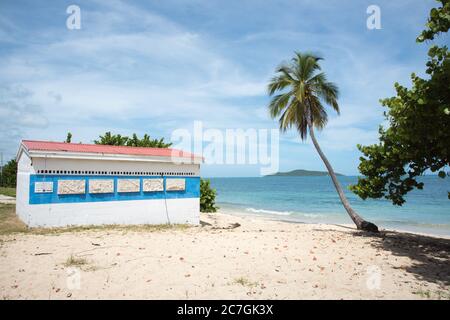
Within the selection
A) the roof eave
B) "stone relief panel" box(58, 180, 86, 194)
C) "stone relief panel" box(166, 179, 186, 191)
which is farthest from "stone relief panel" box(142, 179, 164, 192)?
"stone relief panel" box(58, 180, 86, 194)

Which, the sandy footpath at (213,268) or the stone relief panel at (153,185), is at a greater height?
the stone relief panel at (153,185)

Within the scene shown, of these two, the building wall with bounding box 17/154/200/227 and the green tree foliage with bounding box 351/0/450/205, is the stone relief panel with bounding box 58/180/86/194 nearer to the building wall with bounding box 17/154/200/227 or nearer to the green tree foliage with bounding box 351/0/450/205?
the building wall with bounding box 17/154/200/227

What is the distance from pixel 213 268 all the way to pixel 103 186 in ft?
26.7

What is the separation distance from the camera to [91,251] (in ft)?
27.3

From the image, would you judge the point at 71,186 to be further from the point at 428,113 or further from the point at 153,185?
the point at 428,113

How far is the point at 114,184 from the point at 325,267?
32.1 ft

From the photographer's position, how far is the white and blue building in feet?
39.6

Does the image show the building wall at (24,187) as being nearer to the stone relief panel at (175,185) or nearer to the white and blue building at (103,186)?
the white and blue building at (103,186)

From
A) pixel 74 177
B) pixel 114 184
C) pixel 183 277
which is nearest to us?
pixel 183 277

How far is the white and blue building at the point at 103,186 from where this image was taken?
39.6 feet

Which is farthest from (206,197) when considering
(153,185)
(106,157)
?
(106,157)

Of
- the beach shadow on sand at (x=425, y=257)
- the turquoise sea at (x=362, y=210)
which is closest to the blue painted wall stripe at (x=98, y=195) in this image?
the beach shadow on sand at (x=425, y=257)

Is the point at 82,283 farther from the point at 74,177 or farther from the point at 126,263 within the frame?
the point at 74,177
